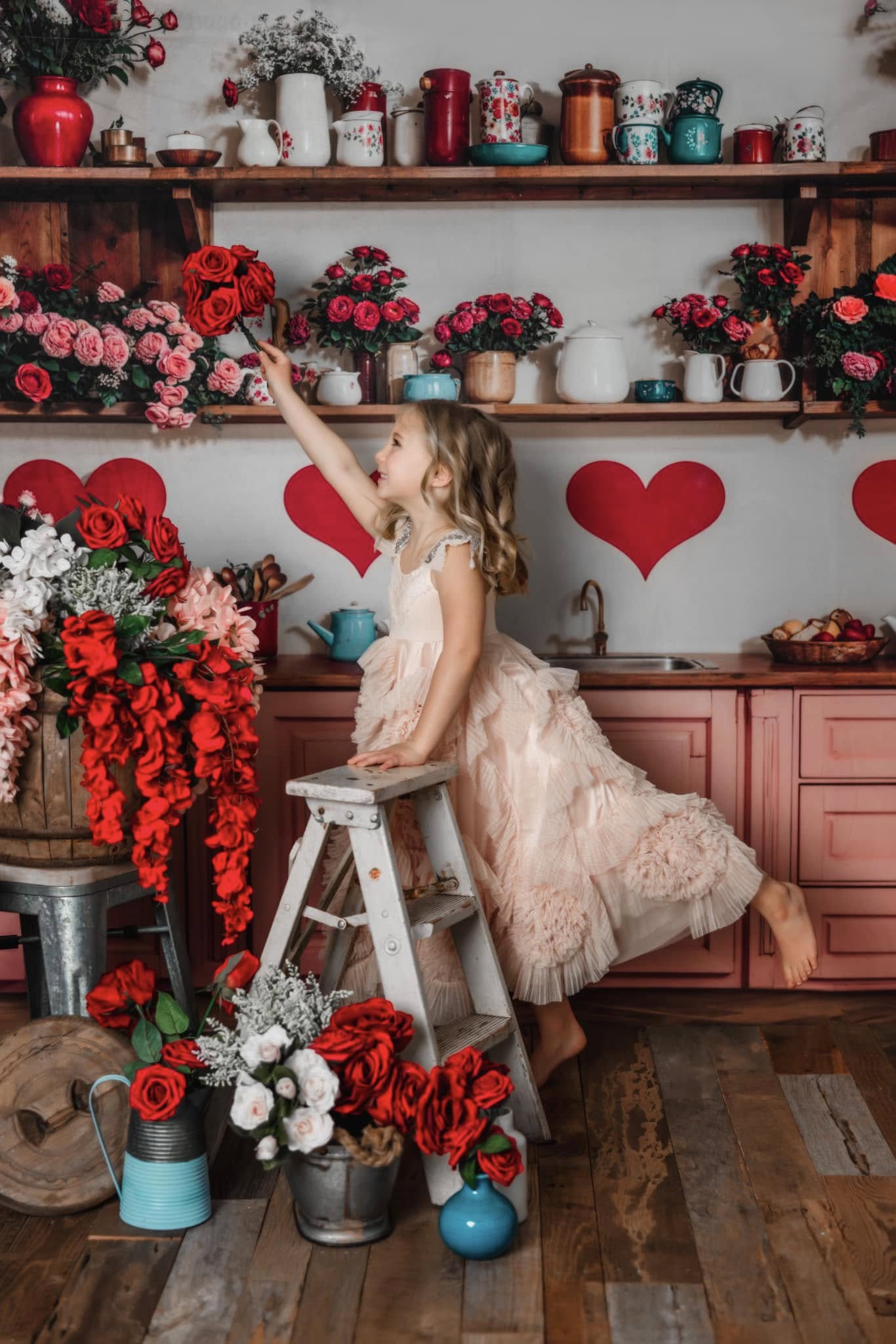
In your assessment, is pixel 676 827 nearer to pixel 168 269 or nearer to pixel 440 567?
pixel 440 567

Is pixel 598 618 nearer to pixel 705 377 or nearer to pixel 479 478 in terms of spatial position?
pixel 705 377

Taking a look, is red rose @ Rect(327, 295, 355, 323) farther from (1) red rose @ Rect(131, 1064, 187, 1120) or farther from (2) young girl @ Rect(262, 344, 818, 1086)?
(1) red rose @ Rect(131, 1064, 187, 1120)

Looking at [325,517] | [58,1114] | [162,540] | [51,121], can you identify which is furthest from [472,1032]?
[51,121]

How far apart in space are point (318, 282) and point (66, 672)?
5.19ft

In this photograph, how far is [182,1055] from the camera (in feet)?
6.40

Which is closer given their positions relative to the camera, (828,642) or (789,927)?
(789,927)

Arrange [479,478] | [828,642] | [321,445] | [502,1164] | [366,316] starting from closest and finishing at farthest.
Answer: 1. [502,1164]
2. [479,478]
3. [321,445]
4. [828,642]
5. [366,316]

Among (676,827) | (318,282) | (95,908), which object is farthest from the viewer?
(318,282)

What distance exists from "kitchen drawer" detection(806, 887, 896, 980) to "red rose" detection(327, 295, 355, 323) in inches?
67.5

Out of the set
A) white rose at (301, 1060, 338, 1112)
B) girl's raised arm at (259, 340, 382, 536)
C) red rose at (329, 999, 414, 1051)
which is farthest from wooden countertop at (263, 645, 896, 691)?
white rose at (301, 1060, 338, 1112)

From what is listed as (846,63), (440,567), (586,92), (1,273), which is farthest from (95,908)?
(846,63)

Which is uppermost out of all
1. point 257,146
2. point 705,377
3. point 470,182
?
point 257,146

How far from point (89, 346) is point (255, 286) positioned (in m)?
0.60

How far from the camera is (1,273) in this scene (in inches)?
119
